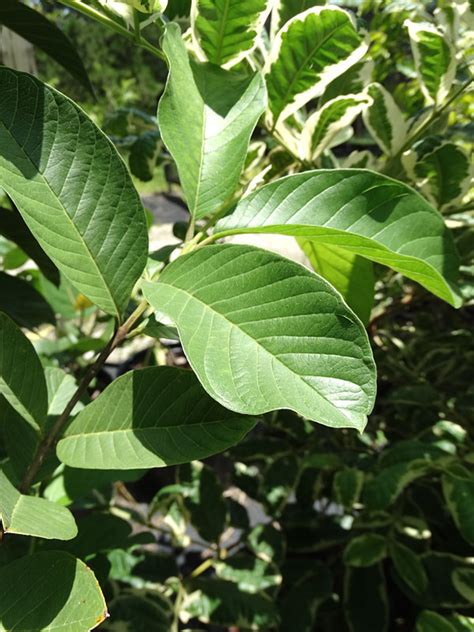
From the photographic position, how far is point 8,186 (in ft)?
1.39

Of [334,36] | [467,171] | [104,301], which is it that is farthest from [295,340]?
[467,171]

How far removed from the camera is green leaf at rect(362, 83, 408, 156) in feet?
2.41

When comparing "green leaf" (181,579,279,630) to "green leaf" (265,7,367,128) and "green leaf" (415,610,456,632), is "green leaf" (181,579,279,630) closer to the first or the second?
"green leaf" (415,610,456,632)

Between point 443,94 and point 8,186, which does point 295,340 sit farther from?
point 443,94

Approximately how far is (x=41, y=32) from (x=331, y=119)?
0.40m

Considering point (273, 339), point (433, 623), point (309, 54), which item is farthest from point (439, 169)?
point (433, 623)

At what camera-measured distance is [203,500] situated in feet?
3.47

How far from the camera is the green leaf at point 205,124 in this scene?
0.49 metres

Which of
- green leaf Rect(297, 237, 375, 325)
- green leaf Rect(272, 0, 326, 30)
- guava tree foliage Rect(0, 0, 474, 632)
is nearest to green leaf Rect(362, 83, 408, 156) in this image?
guava tree foliage Rect(0, 0, 474, 632)

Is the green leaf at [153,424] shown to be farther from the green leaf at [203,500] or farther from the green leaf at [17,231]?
the green leaf at [203,500]

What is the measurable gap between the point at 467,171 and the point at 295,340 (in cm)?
46

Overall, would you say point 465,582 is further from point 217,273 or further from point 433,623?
point 217,273

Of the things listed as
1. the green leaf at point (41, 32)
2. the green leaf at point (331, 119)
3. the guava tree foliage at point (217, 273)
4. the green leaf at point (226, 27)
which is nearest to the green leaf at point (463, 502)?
the guava tree foliage at point (217, 273)

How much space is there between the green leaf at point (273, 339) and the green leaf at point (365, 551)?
718 millimetres
